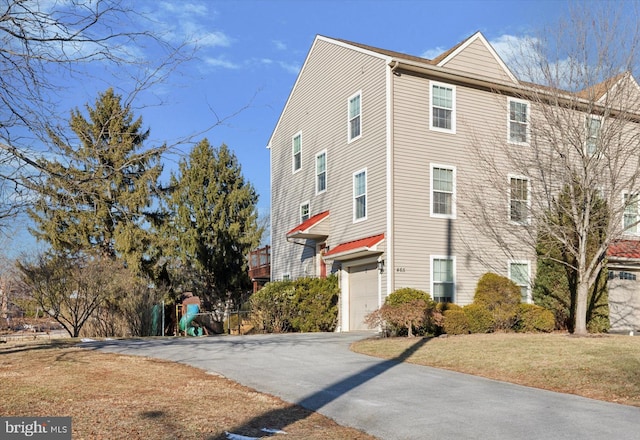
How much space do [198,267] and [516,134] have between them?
15.3 meters

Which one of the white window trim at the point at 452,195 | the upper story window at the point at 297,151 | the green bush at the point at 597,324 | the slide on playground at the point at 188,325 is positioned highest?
the upper story window at the point at 297,151

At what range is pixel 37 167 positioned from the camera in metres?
8.33

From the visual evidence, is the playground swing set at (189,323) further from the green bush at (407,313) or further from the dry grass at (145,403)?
the dry grass at (145,403)

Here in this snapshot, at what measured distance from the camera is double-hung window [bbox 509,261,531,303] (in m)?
21.1

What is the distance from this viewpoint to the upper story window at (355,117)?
70.8 feet

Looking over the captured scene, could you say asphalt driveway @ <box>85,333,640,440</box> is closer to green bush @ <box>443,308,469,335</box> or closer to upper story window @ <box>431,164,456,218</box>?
green bush @ <box>443,308,469,335</box>

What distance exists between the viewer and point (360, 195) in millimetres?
21172

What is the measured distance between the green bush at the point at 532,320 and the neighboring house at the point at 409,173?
2.38 m

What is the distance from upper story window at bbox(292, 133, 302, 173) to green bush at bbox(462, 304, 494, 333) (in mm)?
11051

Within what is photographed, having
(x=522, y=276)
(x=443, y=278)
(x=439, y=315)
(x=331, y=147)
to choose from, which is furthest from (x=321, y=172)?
(x=439, y=315)

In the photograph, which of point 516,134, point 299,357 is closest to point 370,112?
point 516,134

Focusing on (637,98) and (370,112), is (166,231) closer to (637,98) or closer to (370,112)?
(370,112)

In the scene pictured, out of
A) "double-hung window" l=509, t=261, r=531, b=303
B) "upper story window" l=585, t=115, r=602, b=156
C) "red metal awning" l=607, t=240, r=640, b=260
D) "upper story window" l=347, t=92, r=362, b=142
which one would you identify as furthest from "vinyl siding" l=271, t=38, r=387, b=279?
"red metal awning" l=607, t=240, r=640, b=260

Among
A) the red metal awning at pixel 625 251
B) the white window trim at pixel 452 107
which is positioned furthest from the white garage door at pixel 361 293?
the red metal awning at pixel 625 251
